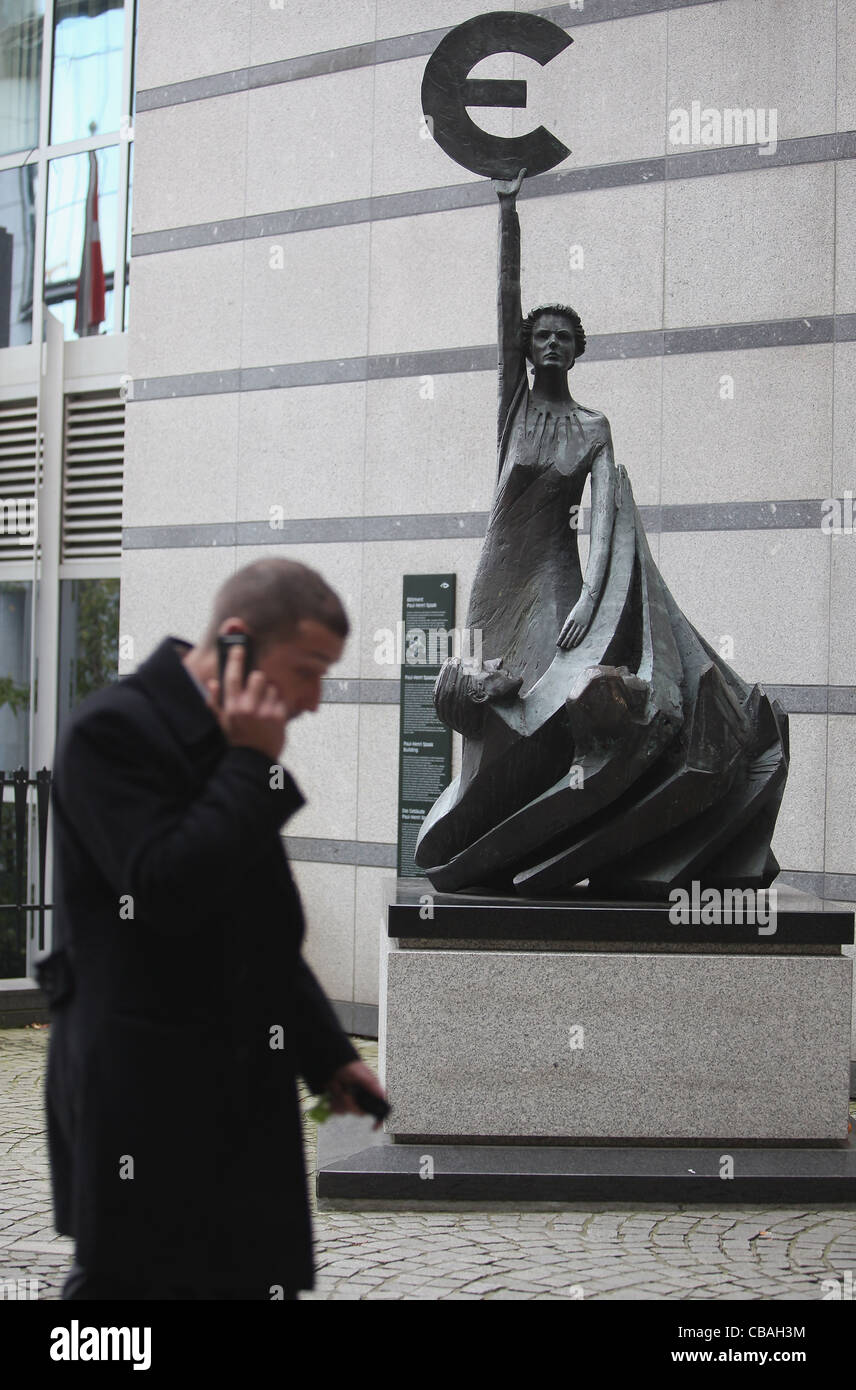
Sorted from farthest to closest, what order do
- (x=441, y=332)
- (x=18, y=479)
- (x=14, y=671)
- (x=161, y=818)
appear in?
(x=14, y=671) → (x=18, y=479) → (x=441, y=332) → (x=161, y=818)

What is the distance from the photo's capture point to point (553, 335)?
6.64 meters

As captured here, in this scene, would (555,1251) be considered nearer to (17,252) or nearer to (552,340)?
(552,340)

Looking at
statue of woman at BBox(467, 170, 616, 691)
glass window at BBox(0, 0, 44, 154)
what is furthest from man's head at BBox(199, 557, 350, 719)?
glass window at BBox(0, 0, 44, 154)

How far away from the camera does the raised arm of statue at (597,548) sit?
20.7ft

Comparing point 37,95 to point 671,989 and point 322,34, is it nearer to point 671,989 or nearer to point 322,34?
point 322,34

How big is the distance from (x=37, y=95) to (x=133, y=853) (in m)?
12.4

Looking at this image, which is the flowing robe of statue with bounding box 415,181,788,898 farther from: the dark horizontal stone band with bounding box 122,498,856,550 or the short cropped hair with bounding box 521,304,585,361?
the dark horizontal stone band with bounding box 122,498,856,550

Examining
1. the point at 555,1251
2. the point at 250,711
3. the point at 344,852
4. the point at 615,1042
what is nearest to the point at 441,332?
the point at 344,852

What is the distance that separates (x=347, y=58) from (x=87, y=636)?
508cm

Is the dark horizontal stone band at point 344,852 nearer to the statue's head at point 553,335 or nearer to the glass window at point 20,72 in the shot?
the statue's head at point 553,335

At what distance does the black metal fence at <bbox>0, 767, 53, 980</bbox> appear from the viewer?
→ 32.6ft

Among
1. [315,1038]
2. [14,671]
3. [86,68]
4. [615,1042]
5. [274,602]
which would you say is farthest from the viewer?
[14,671]

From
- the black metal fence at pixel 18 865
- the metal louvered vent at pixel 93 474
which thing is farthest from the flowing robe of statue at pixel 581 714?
the metal louvered vent at pixel 93 474

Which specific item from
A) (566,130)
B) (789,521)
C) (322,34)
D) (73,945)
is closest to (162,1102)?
(73,945)
